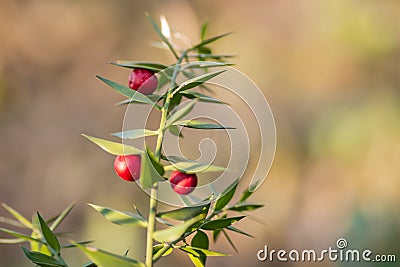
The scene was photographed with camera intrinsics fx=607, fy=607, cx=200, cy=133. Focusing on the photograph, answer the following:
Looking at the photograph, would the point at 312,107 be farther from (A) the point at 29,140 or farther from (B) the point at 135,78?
(B) the point at 135,78

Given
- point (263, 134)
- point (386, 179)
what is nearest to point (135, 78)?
point (263, 134)

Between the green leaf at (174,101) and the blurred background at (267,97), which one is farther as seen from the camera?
the blurred background at (267,97)

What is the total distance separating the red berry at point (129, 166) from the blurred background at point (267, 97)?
1561 mm

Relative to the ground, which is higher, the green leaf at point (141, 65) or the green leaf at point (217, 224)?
the green leaf at point (141, 65)

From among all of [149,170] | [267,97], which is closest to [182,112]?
[149,170]

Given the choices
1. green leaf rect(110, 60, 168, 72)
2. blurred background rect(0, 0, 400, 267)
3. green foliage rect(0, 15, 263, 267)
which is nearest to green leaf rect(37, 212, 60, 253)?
green foliage rect(0, 15, 263, 267)

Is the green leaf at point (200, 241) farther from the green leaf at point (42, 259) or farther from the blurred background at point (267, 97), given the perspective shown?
the blurred background at point (267, 97)

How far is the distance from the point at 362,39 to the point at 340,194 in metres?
0.55

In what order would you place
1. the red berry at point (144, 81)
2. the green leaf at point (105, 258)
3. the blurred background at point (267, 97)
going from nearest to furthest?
the green leaf at point (105, 258)
the red berry at point (144, 81)
the blurred background at point (267, 97)

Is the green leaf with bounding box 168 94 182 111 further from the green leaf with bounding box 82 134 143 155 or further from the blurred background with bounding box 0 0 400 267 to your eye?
the blurred background with bounding box 0 0 400 267

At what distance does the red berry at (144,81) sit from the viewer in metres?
0.39

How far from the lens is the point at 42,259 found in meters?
0.34

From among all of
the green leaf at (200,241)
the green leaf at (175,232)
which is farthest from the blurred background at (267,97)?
the green leaf at (175,232)

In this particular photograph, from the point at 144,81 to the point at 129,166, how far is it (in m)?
0.08
